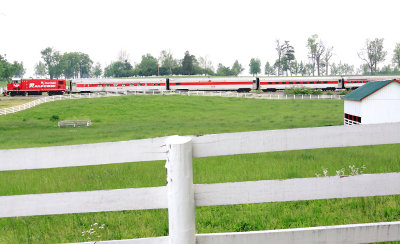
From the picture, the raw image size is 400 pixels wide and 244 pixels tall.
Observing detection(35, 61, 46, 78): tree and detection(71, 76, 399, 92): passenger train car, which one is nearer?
detection(71, 76, 399, 92): passenger train car

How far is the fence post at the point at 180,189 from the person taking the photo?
2.04 m

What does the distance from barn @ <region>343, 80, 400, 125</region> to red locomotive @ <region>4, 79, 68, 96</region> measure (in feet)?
155

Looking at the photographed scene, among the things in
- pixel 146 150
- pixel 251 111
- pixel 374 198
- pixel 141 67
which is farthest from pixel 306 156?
pixel 141 67

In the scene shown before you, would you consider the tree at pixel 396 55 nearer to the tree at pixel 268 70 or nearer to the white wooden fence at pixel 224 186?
the tree at pixel 268 70

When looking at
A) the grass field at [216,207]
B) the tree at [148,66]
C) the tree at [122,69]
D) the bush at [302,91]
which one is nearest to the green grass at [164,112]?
the bush at [302,91]

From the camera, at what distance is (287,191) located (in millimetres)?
2281

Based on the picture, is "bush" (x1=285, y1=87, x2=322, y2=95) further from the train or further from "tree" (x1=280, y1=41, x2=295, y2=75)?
"tree" (x1=280, y1=41, x2=295, y2=75)

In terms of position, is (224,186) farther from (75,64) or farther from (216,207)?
(75,64)

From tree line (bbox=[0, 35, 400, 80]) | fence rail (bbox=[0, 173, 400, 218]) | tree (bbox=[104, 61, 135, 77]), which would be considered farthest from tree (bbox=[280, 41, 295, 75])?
fence rail (bbox=[0, 173, 400, 218])

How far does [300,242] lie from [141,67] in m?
113

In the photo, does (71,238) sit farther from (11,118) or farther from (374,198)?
(11,118)

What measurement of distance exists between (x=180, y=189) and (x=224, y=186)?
360mm

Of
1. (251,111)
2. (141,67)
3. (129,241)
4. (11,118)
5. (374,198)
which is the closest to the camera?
(129,241)

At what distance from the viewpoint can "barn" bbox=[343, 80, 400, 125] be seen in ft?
40.0
